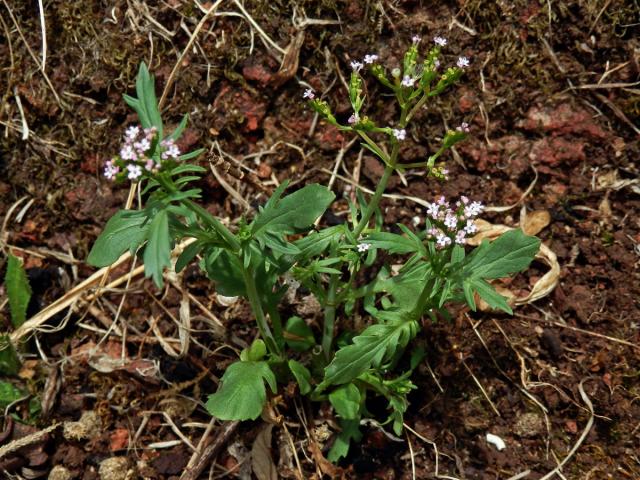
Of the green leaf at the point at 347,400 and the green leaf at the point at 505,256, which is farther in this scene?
the green leaf at the point at 347,400

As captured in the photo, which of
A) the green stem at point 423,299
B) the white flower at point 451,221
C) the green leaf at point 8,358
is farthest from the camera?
the green leaf at point 8,358

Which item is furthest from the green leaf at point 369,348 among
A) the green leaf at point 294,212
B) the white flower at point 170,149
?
the white flower at point 170,149

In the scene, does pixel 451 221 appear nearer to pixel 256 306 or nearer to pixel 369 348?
pixel 369 348

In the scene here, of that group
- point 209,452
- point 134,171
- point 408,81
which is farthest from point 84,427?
point 408,81

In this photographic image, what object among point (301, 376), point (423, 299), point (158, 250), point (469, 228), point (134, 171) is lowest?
point (301, 376)

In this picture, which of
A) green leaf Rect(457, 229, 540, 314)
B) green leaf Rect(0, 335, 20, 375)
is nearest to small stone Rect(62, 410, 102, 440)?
green leaf Rect(0, 335, 20, 375)

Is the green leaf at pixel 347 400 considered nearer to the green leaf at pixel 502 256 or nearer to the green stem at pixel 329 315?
the green stem at pixel 329 315

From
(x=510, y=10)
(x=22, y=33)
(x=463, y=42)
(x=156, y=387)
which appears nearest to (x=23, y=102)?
(x=22, y=33)

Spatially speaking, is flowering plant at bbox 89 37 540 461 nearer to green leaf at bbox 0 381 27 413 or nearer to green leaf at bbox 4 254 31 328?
green leaf at bbox 4 254 31 328

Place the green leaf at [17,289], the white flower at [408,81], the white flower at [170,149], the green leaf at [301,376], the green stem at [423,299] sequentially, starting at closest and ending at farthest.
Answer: the white flower at [170,149]
the white flower at [408,81]
the green stem at [423,299]
the green leaf at [301,376]
the green leaf at [17,289]
